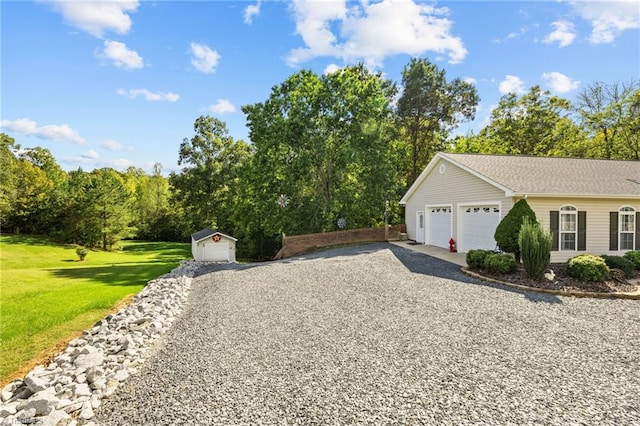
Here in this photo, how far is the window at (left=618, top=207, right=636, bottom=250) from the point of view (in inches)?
503

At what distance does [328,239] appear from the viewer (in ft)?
71.7

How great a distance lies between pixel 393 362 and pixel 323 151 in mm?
19795

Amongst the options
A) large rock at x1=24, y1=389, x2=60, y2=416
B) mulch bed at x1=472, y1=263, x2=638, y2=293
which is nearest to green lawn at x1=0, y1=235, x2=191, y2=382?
large rock at x1=24, y1=389, x2=60, y2=416

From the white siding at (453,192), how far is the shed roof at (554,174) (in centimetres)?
46

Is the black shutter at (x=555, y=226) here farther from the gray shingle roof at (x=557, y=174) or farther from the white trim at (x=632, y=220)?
the white trim at (x=632, y=220)

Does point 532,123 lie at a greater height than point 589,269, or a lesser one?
greater

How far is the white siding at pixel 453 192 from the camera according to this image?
1339cm

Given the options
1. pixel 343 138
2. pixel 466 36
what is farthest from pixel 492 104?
pixel 466 36

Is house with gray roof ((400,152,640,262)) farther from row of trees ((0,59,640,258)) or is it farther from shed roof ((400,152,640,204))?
row of trees ((0,59,640,258))

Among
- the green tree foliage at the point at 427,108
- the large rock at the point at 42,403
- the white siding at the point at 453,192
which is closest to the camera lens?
the large rock at the point at 42,403

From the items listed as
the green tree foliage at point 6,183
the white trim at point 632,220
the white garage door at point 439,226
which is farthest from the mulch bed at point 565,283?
the green tree foliage at point 6,183

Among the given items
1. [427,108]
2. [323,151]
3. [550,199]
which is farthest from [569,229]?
[427,108]

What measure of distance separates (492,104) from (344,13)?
25250 millimetres

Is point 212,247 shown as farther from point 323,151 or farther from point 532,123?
point 532,123
